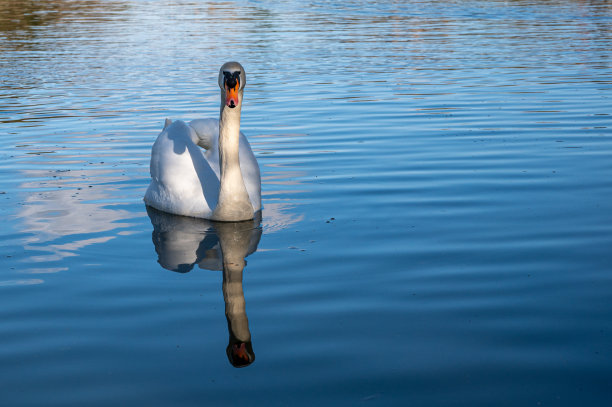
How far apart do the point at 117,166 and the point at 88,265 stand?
15.2 feet

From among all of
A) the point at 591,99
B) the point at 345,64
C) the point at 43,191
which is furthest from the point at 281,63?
the point at 43,191

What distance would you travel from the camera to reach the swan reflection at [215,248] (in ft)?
22.2

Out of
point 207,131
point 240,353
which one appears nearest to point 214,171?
point 207,131

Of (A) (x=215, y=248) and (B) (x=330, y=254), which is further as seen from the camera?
(A) (x=215, y=248)

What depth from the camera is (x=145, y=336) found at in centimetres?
626

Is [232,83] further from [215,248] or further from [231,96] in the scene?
[215,248]

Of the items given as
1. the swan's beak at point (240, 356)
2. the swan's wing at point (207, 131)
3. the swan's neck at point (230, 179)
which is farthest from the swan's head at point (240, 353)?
the swan's wing at point (207, 131)

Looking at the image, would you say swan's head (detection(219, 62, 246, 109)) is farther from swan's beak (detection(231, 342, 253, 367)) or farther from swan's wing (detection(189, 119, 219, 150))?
swan's beak (detection(231, 342, 253, 367))

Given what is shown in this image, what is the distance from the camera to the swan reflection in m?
6.77

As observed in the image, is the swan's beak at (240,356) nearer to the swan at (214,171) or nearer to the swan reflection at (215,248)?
the swan reflection at (215,248)

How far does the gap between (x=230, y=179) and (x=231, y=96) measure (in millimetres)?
860

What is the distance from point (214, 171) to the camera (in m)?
10.2

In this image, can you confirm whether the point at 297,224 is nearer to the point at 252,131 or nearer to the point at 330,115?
the point at 252,131

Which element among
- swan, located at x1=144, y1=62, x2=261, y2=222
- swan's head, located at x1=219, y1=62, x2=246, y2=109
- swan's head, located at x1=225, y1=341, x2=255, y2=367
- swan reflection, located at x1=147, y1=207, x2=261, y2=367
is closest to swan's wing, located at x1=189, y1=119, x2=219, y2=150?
swan, located at x1=144, y1=62, x2=261, y2=222
